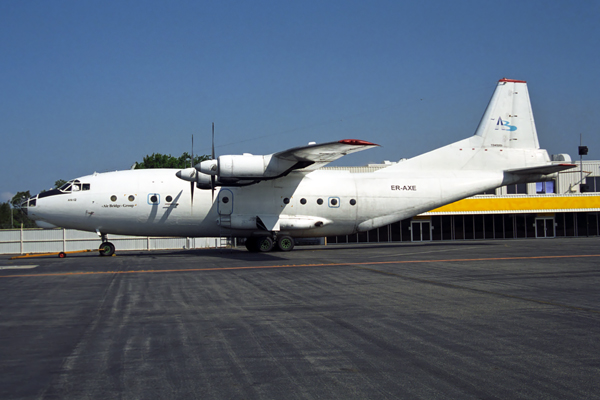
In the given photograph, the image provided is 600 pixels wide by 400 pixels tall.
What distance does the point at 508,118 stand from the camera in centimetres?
3030

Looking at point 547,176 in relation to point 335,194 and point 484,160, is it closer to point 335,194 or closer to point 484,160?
point 484,160

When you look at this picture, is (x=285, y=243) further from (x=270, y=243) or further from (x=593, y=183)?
(x=593, y=183)

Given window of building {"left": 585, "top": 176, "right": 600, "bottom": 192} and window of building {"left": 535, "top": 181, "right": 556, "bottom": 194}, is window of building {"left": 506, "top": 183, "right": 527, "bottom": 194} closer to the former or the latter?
window of building {"left": 535, "top": 181, "right": 556, "bottom": 194}

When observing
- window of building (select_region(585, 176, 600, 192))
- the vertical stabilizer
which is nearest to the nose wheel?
the vertical stabilizer

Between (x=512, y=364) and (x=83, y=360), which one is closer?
(x=512, y=364)

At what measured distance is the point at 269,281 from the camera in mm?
15328

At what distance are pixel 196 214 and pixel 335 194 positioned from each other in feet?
25.4

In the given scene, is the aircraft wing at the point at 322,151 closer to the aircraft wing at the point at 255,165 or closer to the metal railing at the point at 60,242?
the aircraft wing at the point at 255,165

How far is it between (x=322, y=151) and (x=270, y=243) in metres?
6.60

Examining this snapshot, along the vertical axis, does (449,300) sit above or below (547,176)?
below

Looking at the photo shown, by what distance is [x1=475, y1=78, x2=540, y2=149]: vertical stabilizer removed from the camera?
30141mm

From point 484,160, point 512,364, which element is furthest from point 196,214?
point 512,364

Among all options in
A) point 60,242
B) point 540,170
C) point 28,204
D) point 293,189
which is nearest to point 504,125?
point 540,170

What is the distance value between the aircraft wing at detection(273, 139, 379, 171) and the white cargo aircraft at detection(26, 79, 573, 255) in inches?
2.0
